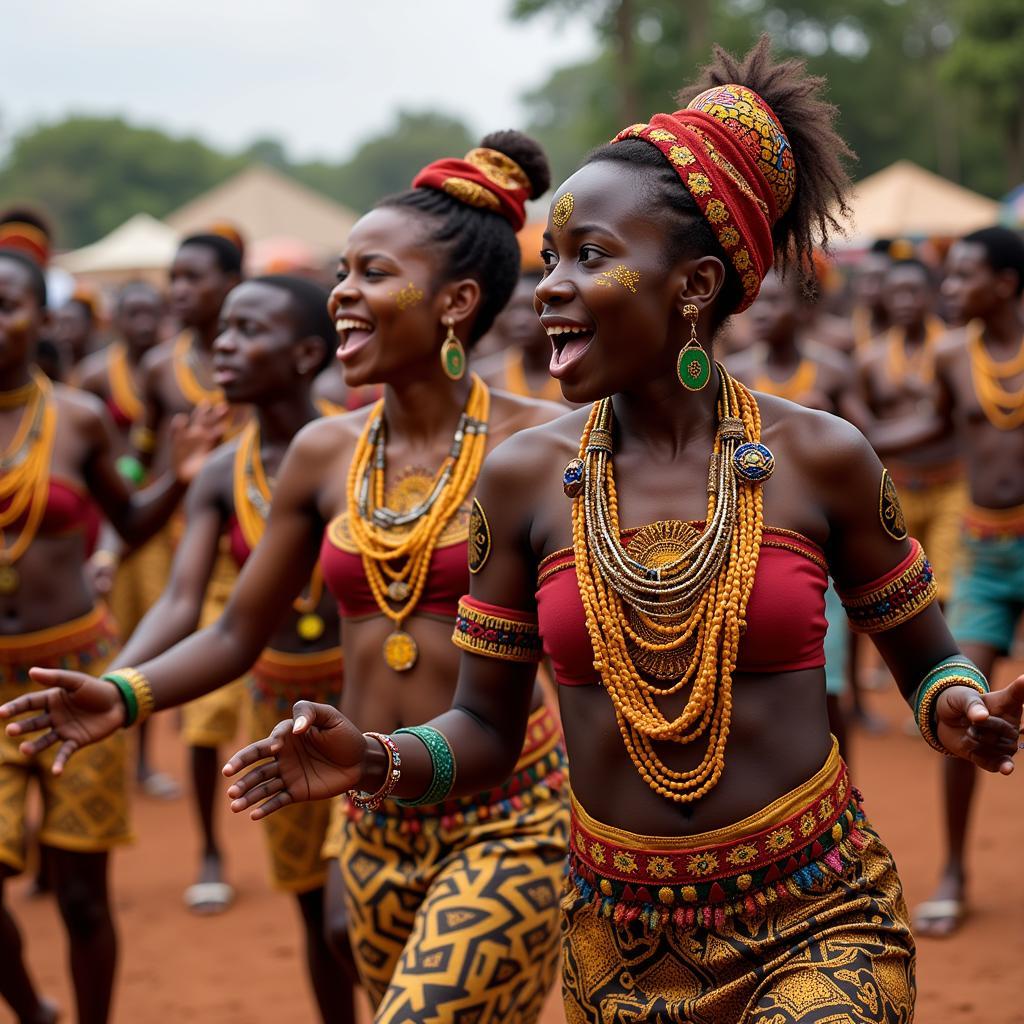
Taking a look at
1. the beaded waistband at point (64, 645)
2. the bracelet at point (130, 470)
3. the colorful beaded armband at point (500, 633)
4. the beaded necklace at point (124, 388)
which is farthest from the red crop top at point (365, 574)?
the beaded necklace at point (124, 388)

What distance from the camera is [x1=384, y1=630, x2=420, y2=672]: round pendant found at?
159 inches

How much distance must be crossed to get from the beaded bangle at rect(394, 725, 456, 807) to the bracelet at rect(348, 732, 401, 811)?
0.26 feet

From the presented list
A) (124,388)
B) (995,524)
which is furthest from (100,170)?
(995,524)

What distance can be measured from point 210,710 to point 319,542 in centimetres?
318

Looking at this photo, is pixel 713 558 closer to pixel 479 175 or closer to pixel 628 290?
pixel 628 290

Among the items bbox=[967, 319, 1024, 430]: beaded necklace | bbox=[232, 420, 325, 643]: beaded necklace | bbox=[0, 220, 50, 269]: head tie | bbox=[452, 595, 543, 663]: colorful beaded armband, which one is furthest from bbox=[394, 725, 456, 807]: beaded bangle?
bbox=[0, 220, 50, 269]: head tie

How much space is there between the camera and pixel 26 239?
815 centimetres

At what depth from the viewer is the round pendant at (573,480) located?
3086 mm

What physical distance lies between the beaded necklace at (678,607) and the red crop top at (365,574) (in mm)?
1057

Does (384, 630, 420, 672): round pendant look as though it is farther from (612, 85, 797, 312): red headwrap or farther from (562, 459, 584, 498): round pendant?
(612, 85, 797, 312): red headwrap

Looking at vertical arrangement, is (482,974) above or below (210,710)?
above

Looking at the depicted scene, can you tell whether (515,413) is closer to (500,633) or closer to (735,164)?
(500,633)

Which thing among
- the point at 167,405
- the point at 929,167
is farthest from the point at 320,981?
the point at 929,167

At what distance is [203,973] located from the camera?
22.6 ft
